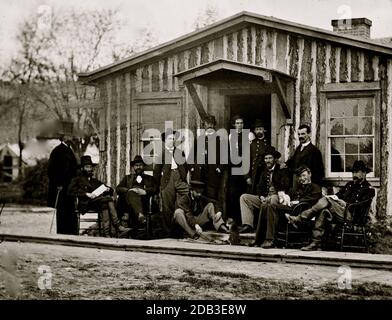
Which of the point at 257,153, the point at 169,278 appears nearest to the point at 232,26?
the point at 257,153

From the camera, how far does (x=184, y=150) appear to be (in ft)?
38.9

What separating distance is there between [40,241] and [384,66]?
581cm

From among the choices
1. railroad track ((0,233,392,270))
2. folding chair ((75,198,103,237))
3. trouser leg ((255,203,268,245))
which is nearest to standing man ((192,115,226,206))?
railroad track ((0,233,392,270))

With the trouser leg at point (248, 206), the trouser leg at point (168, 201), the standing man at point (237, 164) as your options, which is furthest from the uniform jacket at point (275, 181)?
the trouser leg at point (168, 201)

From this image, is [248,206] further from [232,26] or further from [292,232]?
[232,26]

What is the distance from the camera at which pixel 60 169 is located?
40.5 ft

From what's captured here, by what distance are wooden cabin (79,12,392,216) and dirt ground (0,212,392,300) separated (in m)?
2.65

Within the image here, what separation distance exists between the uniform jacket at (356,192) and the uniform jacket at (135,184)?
2983 mm

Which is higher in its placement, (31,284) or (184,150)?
(184,150)

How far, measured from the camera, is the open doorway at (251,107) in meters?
13.5

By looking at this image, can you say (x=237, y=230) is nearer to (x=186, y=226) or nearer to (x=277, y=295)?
(x=186, y=226)

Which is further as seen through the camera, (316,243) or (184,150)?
(184,150)

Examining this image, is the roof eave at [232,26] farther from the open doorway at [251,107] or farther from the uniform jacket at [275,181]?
the uniform jacket at [275,181]
